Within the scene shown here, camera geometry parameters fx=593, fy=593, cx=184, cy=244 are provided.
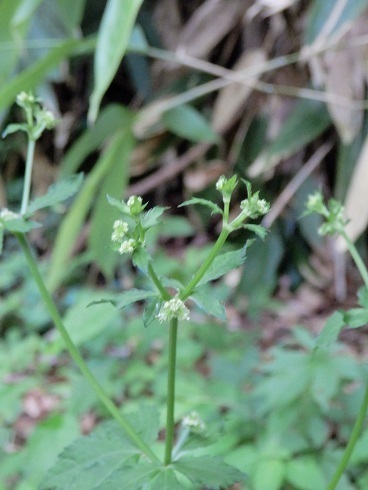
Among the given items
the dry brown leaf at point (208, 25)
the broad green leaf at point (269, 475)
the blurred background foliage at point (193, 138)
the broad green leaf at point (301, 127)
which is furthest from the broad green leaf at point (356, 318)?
the dry brown leaf at point (208, 25)

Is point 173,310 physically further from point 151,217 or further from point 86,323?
point 86,323

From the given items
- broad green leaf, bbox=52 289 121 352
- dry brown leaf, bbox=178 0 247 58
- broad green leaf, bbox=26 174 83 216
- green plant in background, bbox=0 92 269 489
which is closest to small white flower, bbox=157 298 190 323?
green plant in background, bbox=0 92 269 489

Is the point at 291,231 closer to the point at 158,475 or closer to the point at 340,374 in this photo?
the point at 340,374

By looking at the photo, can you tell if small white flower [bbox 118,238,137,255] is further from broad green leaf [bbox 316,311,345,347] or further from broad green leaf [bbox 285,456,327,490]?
broad green leaf [bbox 285,456,327,490]

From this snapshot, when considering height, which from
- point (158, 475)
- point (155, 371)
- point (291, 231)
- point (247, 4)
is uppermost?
Answer: point (247, 4)

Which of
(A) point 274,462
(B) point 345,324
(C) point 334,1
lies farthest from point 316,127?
(B) point 345,324

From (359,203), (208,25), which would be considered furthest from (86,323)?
(208,25)
